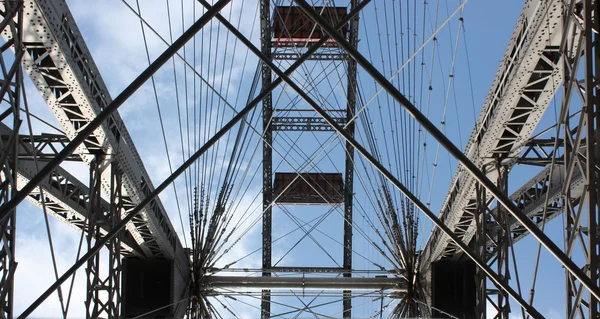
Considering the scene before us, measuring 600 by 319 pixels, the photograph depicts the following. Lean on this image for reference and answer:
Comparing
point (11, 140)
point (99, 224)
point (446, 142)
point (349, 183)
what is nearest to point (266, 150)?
point (349, 183)

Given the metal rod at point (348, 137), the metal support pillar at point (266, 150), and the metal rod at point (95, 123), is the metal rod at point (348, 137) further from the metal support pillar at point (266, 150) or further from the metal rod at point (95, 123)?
the metal support pillar at point (266, 150)

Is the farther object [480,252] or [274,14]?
Answer: [274,14]

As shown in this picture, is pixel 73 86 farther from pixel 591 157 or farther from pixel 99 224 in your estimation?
pixel 591 157

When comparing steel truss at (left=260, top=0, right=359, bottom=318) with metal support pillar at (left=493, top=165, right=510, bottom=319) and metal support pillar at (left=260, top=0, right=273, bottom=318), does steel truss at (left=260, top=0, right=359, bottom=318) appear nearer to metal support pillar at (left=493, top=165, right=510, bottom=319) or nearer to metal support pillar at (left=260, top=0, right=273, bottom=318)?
metal support pillar at (left=260, top=0, right=273, bottom=318)

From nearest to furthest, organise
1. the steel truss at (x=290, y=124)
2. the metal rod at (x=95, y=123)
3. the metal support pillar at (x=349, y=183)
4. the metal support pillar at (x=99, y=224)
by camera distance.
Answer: the metal rod at (x=95, y=123), the metal support pillar at (x=99, y=224), the steel truss at (x=290, y=124), the metal support pillar at (x=349, y=183)

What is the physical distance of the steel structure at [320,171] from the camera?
451 inches

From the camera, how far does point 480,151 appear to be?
18.2 meters

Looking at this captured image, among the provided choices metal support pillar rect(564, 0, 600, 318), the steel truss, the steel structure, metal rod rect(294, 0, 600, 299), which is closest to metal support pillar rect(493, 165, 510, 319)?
the steel structure

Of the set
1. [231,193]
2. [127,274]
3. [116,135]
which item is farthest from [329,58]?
[116,135]

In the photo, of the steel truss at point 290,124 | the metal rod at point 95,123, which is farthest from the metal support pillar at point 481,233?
the metal rod at point 95,123

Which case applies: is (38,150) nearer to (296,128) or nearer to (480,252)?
(480,252)

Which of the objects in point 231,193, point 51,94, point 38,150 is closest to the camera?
point 51,94

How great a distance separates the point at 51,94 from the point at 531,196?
12071mm

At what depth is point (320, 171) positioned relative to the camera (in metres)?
31.1
